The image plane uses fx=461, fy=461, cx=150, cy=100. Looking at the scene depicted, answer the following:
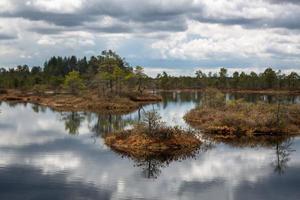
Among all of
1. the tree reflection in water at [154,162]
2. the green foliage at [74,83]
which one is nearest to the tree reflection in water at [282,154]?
the tree reflection in water at [154,162]

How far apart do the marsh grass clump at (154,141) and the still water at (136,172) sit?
1793 millimetres

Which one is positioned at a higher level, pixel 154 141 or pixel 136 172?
pixel 154 141

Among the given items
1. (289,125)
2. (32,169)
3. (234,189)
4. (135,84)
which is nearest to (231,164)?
(234,189)

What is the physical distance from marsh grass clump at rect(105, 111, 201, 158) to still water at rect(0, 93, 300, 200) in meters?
1.79

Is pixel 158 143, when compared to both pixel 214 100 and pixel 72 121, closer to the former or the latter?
pixel 72 121

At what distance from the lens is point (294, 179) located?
1407 inches

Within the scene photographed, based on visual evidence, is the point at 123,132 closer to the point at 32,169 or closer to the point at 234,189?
the point at 32,169

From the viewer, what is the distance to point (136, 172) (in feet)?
121

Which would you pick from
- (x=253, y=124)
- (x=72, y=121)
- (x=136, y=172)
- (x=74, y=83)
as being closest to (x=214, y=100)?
(x=253, y=124)

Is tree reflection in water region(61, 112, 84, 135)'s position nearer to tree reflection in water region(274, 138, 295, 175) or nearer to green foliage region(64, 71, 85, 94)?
tree reflection in water region(274, 138, 295, 175)

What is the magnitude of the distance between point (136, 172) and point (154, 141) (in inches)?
355

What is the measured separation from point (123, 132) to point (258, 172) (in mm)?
17397

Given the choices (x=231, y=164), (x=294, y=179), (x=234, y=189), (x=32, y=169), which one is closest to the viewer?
(x=234, y=189)

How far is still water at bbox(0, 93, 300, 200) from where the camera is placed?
30719 millimetres
